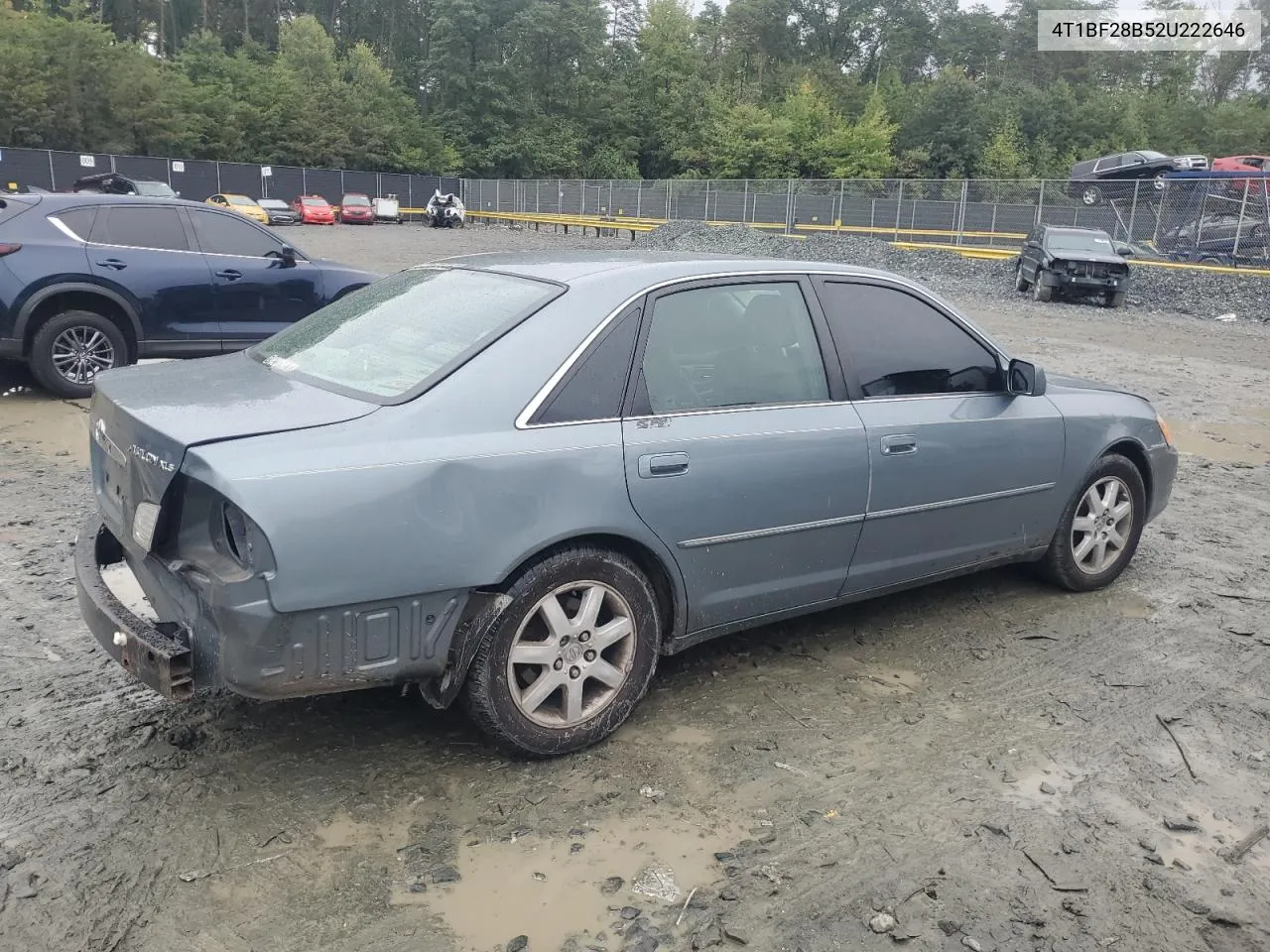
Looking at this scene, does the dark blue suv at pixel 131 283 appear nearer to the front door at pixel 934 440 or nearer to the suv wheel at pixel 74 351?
the suv wheel at pixel 74 351

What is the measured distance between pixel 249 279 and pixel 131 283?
3.01 ft

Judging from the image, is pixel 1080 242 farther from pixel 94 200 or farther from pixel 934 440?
pixel 934 440

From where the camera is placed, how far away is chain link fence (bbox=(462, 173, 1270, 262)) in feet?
84.5

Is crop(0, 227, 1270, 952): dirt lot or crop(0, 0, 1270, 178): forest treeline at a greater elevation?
crop(0, 0, 1270, 178): forest treeline

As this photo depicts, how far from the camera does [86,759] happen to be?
11.2 feet

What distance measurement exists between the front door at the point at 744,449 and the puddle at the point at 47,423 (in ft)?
15.9

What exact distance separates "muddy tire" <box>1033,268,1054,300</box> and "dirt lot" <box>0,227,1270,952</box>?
61.2ft

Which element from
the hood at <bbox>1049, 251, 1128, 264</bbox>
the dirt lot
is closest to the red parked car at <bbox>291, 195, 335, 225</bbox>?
the hood at <bbox>1049, 251, 1128, 264</bbox>

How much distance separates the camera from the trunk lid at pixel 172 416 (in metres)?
3.06

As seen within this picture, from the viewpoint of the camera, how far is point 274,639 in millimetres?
2896

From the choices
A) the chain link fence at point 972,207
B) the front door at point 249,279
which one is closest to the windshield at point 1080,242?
the chain link fence at point 972,207

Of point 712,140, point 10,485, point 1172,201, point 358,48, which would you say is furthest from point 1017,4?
point 10,485

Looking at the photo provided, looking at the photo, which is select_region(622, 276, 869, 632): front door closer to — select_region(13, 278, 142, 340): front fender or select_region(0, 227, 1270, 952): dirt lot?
select_region(0, 227, 1270, 952): dirt lot

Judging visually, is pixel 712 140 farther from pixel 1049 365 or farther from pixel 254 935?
pixel 254 935
